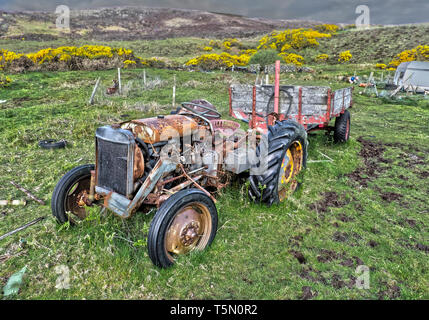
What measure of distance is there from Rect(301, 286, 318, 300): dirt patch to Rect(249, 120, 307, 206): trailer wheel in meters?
1.38

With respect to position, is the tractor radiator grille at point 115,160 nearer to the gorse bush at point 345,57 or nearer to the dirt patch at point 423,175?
the dirt patch at point 423,175

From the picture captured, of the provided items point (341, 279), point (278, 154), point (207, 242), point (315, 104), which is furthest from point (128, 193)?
point (315, 104)

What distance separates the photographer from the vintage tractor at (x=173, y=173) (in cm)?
281

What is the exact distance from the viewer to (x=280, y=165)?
374 cm

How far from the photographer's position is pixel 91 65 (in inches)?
678

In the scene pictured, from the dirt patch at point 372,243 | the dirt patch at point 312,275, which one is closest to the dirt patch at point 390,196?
the dirt patch at point 372,243

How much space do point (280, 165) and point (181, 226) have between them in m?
1.68

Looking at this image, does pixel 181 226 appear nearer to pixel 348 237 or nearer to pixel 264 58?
pixel 348 237

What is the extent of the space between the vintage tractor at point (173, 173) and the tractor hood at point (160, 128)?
0.04ft

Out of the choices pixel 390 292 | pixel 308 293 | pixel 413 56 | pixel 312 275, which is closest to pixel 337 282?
pixel 312 275

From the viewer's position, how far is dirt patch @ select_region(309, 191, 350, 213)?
4020mm

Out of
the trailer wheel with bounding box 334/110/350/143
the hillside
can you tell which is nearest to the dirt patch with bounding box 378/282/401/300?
the trailer wheel with bounding box 334/110/350/143

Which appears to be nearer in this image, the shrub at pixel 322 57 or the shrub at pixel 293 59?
the shrub at pixel 293 59

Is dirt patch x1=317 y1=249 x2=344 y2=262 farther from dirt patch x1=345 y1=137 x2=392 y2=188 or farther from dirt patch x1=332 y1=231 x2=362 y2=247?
dirt patch x1=345 y1=137 x2=392 y2=188
